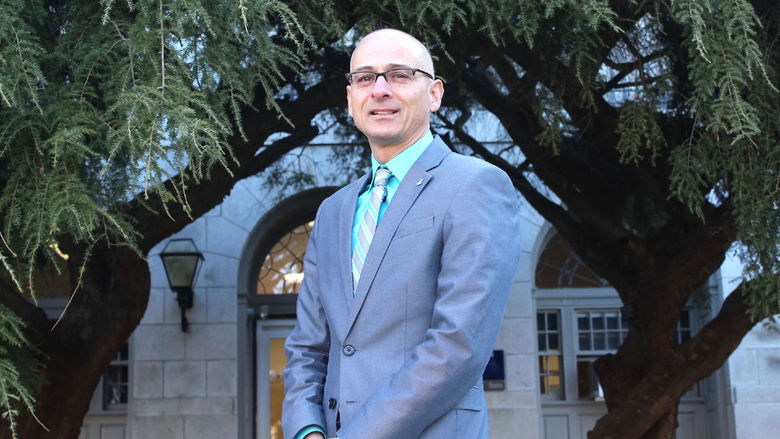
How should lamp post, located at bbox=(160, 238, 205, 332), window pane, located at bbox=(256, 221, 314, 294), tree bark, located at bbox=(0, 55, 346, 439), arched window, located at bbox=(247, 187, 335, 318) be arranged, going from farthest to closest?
window pane, located at bbox=(256, 221, 314, 294)
arched window, located at bbox=(247, 187, 335, 318)
lamp post, located at bbox=(160, 238, 205, 332)
tree bark, located at bbox=(0, 55, 346, 439)

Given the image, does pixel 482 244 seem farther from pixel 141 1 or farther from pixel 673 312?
pixel 673 312

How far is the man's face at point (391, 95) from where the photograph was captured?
279cm

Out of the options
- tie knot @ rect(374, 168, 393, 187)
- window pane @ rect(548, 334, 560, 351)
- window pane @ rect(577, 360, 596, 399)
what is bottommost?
window pane @ rect(577, 360, 596, 399)

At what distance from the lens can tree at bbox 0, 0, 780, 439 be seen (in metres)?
4.36

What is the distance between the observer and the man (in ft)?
7.94

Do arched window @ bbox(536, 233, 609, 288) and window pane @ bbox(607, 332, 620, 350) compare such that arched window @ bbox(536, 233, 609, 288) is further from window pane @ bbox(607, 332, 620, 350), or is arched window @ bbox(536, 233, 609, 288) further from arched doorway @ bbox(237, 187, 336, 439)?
arched doorway @ bbox(237, 187, 336, 439)

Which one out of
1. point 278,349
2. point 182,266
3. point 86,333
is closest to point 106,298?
point 86,333

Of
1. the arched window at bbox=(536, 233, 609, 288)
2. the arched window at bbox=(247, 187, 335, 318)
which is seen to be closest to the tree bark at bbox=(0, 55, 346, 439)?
the arched window at bbox=(247, 187, 335, 318)

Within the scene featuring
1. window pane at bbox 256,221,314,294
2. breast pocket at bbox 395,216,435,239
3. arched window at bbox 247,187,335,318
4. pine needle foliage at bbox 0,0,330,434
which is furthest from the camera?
window pane at bbox 256,221,314,294

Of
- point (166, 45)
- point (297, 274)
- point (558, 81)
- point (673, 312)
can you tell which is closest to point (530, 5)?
point (558, 81)

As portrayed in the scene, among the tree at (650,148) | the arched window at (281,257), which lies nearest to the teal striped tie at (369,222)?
the tree at (650,148)

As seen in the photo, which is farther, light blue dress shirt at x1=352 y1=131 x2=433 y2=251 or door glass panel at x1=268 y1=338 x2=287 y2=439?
door glass panel at x1=268 y1=338 x2=287 y2=439

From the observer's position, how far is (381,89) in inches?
109

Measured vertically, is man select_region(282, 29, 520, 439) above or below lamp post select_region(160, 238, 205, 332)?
below
